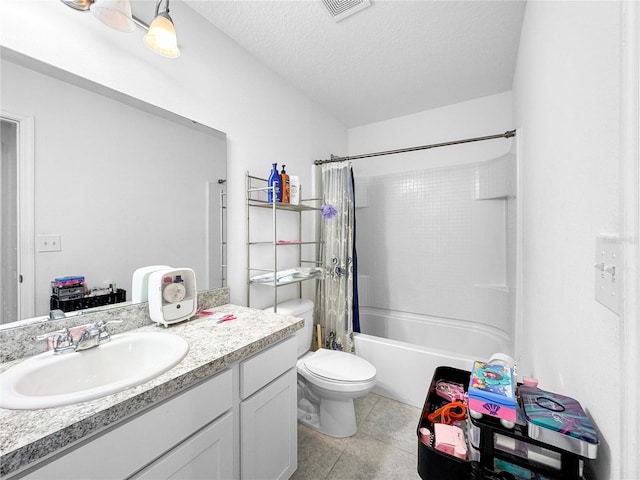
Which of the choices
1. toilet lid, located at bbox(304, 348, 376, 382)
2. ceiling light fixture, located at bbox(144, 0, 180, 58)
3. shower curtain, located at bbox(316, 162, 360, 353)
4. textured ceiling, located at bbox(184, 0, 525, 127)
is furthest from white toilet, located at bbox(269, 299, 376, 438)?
textured ceiling, located at bbox(184, 0, 525, 127)

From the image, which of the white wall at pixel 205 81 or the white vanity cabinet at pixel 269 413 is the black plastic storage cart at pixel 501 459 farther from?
the white wall at pixel 205 81

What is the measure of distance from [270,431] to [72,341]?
84cm

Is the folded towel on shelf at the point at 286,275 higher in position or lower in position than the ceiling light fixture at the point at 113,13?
lower

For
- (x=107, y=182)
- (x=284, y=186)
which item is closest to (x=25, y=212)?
(x=107, y=182)

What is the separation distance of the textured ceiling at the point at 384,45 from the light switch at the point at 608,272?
160 cm

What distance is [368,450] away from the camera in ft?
5.09

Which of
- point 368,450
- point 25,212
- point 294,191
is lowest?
point 368,450

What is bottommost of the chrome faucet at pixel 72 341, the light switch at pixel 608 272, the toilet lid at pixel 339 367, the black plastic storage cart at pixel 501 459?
the toilet lid at pixel 339 367

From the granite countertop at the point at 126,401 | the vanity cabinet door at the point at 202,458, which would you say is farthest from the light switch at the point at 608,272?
the vanity cabinet door at the point at 202,458

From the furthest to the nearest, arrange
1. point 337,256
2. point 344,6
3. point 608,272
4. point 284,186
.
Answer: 1. point 337,256
2. point 284,186
3. point 344,6
4. point 608,272

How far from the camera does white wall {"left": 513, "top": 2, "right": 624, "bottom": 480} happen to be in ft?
1.55

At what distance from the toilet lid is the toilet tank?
0.37 feet

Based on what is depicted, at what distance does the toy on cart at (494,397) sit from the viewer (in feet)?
1.71

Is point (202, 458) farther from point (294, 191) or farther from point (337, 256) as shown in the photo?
point (337, 256)
